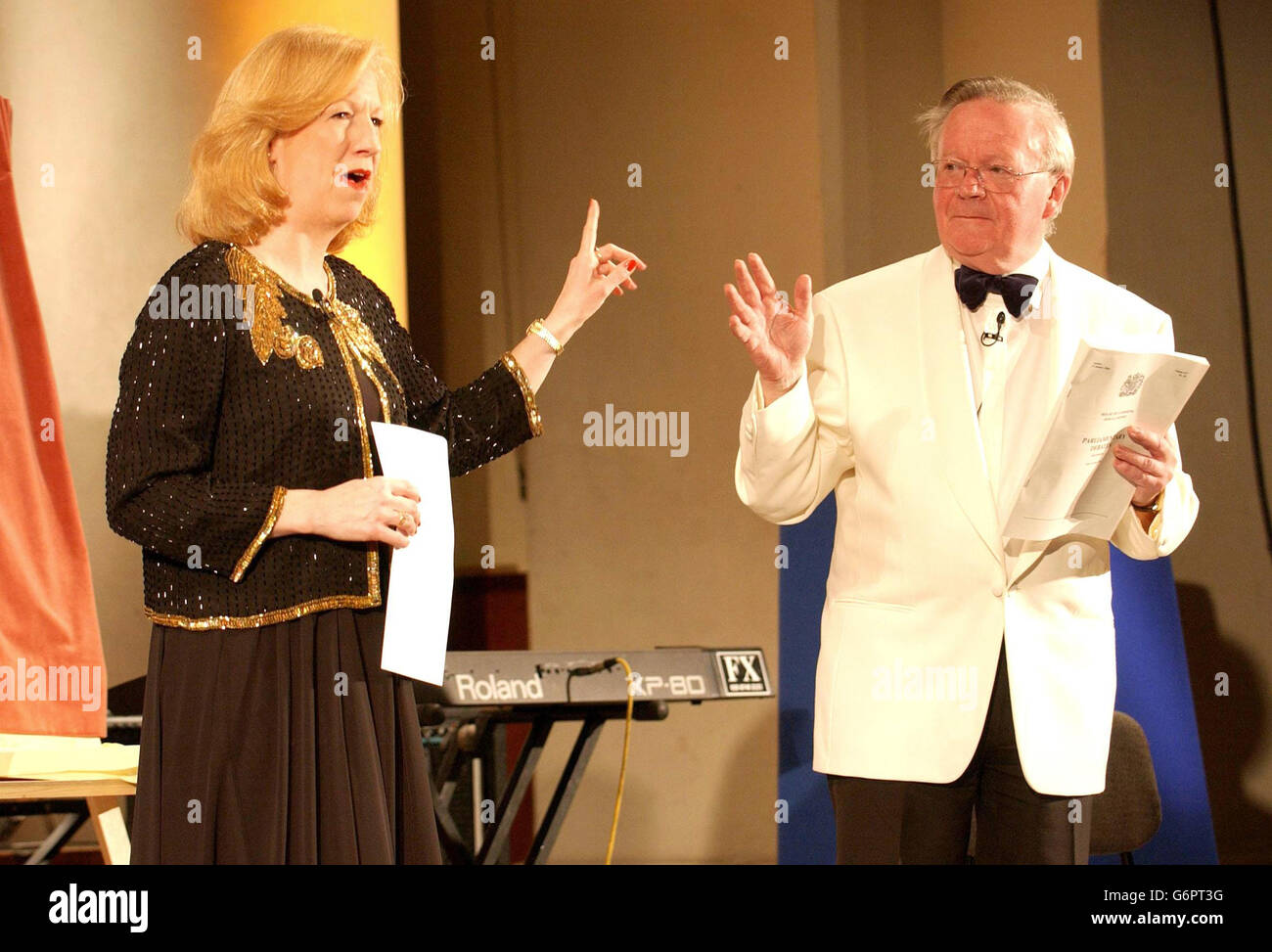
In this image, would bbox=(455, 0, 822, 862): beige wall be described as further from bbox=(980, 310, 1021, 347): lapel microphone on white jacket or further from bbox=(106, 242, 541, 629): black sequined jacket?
bbox=(106, 242, 541, 629): black sequined jacket

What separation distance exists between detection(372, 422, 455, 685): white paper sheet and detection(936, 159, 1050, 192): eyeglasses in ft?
3.02

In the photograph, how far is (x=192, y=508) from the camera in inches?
73.9

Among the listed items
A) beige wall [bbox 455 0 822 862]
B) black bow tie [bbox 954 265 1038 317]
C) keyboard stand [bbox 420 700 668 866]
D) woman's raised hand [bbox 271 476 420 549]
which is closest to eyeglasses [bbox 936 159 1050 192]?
black bow tie [bbox 954 265 1038 317]

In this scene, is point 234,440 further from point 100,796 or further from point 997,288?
point 997,288

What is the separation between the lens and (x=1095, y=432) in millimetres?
2025

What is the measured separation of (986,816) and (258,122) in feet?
5.02

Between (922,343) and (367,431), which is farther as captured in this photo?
(922,343)

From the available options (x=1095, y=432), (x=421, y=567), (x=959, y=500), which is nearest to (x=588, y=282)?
(x=421, y=567)

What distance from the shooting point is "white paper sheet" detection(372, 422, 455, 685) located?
6.44ft

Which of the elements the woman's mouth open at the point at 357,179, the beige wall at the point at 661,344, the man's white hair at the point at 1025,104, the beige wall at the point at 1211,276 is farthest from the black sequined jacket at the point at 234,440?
the beige wall at the point at 1211,276
